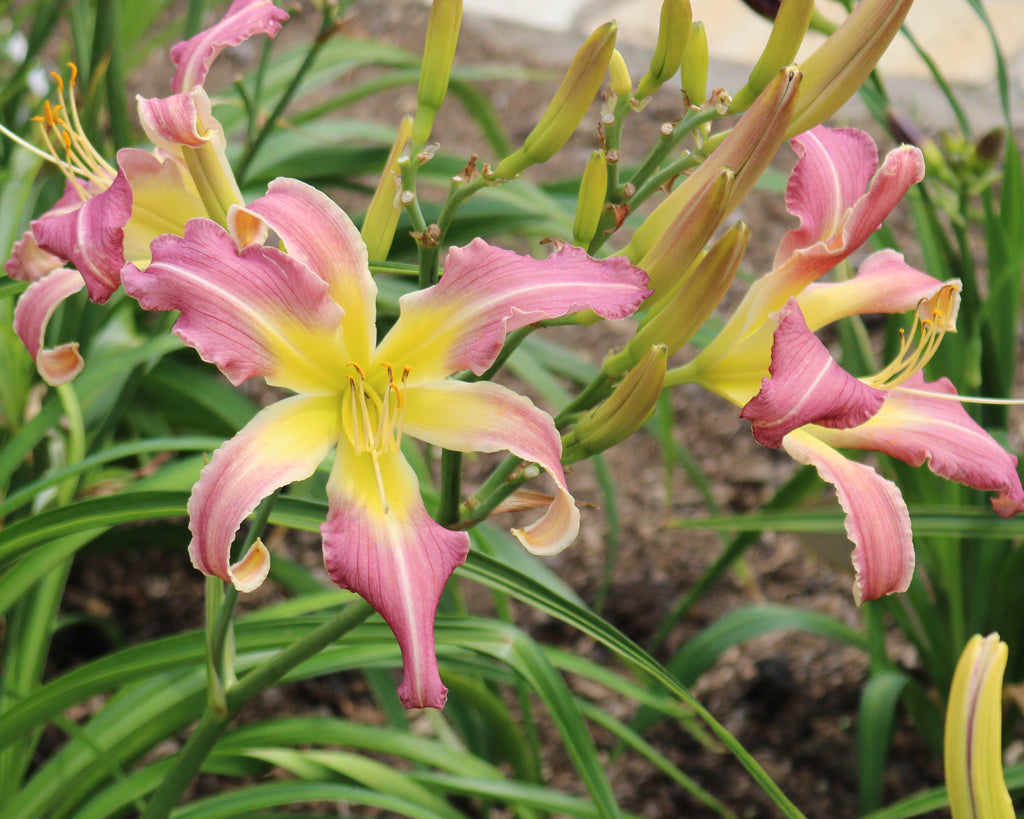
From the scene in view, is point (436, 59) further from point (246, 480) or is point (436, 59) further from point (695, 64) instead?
point (246, 480)

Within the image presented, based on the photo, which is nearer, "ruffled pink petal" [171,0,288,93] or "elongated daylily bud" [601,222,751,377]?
"elongated daylily bud" [601,222,751,377]

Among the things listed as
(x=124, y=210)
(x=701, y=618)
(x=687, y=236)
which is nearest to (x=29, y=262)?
(x=124, y=210)

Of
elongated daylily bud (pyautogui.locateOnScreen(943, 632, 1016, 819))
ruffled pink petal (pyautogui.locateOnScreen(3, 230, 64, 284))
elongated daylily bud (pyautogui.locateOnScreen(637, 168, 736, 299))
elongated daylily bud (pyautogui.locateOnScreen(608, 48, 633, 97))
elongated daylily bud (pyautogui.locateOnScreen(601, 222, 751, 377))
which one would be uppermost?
elongated daylily bud (pyautogui.locateOnScreen(608, 48, 633, 97))

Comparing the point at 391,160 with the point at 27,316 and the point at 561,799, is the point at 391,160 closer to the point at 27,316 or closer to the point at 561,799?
the point at 27,316

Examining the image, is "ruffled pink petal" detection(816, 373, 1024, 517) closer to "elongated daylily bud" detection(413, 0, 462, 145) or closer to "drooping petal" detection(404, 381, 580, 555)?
"drooping petal" detection(404, 381, 580, 555)

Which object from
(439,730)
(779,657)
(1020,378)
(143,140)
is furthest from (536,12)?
(439,730)

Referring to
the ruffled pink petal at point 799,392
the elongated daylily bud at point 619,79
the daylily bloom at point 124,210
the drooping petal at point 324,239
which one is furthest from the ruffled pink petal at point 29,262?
the ruffled pink petal at point 799,392

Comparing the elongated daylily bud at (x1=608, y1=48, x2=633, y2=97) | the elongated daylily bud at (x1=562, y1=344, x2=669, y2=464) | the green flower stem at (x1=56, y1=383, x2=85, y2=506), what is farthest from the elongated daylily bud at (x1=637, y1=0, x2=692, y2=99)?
the green flower stem at (x1=56, y1=383, x2=85, y2=506)
